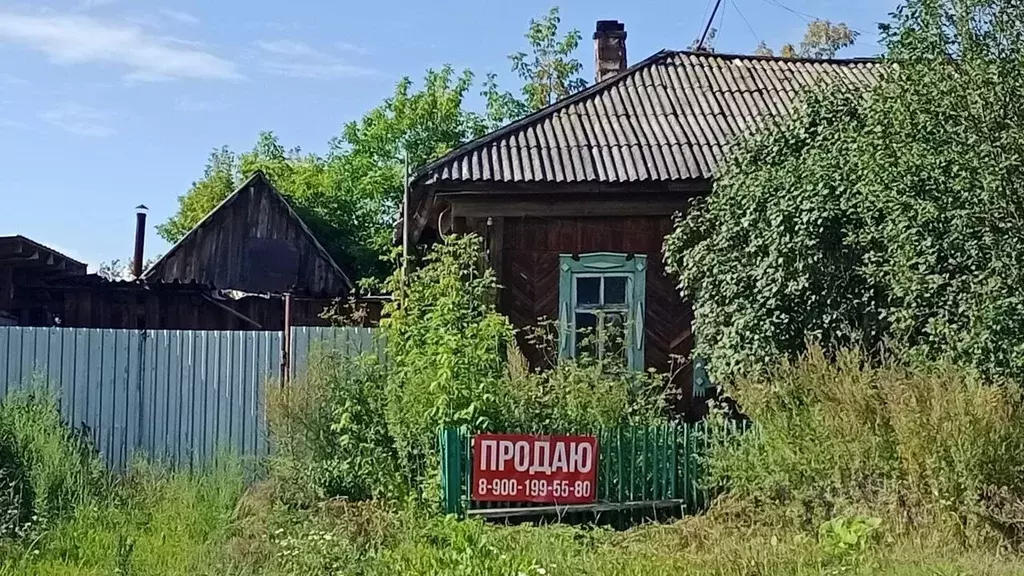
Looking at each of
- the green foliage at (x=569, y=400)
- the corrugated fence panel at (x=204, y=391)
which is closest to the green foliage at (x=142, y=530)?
the corrugated fence panel at (x=204, y=391)

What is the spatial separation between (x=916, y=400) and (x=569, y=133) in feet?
18.3

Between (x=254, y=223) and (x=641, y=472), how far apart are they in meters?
18.9

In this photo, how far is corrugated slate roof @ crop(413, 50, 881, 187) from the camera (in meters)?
10.9

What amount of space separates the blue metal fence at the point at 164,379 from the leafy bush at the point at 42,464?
82 cm

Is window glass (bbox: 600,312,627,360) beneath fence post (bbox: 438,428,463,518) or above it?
above

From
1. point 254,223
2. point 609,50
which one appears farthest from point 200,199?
point 609,50

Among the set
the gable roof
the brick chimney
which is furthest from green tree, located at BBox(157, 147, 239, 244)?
the brick chimney

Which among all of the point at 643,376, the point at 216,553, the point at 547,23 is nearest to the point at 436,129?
the point at 547,23

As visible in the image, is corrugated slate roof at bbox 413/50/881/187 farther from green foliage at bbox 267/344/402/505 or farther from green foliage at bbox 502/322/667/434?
green foliage at bbox 267/344/402/505

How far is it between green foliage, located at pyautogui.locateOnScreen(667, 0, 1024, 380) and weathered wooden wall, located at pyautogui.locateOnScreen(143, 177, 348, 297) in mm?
16784

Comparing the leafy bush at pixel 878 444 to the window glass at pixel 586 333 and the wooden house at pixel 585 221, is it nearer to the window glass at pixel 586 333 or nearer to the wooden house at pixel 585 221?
the window glass at pixel 586 333

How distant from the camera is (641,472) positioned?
27.7 ft

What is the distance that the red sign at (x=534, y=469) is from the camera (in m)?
8.07

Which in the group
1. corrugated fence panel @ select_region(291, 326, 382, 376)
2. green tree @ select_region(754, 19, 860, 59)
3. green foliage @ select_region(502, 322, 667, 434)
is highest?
green tree @ select_region(754, 19, 860, 59)
